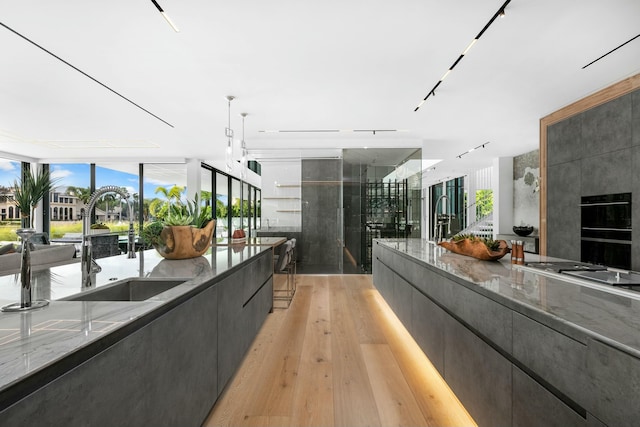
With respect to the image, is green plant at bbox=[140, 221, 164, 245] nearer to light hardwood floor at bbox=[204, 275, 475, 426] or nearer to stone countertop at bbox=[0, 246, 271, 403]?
stone countertop at bbox=[0, 246, 271, 403]

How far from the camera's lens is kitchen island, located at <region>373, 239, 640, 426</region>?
0.79 meters

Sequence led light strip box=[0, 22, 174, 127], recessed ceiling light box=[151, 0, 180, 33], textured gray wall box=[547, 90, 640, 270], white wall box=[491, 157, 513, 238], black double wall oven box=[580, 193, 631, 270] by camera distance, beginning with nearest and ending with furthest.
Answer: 1. recessed ceiling light box=[151, 0, 180, 33]
2. led light strip box=[0, 22, 174, 127]
3. textured gray wall box=[547, 90, 640, 270]
4. black double wall oven box=[580, 193, 631, 270]
5. white wall box=[491, 157, 513, 238]

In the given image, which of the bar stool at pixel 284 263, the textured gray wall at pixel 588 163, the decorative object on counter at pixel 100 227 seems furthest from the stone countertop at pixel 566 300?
the decorative object on counter at pixel 100 227

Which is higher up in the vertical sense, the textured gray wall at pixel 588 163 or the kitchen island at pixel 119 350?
the textured gray wall at pixel 588 163

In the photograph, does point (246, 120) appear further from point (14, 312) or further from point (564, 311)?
point (564, 311)

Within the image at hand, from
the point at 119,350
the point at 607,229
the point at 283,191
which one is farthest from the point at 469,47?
the point at 283,191

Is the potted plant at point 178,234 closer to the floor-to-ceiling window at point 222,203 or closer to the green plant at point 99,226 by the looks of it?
the green plant at point 99,226

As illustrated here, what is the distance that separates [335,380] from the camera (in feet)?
6.88

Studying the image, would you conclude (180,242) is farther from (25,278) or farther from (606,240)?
(606,240)

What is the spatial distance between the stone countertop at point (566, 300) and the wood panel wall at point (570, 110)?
307 cm

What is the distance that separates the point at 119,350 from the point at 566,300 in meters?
1.50

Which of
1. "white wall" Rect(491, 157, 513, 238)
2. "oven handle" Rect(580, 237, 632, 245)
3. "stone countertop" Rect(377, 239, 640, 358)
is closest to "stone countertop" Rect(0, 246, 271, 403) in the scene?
"stone countertop" Rect(377, 239, 640, 358)

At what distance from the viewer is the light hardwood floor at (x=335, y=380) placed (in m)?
1.72

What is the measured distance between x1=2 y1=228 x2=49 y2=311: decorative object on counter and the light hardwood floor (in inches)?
45.8
